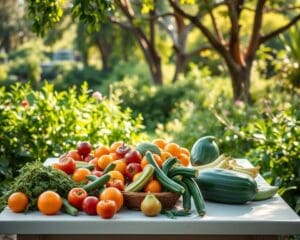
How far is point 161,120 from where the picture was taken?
1273 centimetres

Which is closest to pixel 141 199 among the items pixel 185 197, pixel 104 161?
pixel 185 197

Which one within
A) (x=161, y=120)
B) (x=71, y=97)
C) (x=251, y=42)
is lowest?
(x=161, y=120)

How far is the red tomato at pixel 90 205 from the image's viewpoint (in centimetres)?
250

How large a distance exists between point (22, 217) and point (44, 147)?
108 inches

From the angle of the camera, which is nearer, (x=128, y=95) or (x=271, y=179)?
(x=271, y=179)

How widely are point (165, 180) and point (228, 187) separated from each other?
0.97 feet

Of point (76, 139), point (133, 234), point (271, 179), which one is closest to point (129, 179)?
point (133, 234)

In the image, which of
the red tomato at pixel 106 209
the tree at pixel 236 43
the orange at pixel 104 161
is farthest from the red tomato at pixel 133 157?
the tree at pixel 236 43

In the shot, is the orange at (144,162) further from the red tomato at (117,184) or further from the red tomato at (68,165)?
the red tomato at (68,165)

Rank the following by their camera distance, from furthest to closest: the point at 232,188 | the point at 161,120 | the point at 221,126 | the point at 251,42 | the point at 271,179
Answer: the point at 161,120 < the point at 251,42 < the point at 221,126 < the point at 271,179 < the point at 232,188

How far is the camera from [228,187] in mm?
2684

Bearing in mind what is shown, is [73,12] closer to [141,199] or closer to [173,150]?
[173,150]

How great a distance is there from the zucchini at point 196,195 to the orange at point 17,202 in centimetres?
72

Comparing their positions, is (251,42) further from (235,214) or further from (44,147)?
(235,214)
